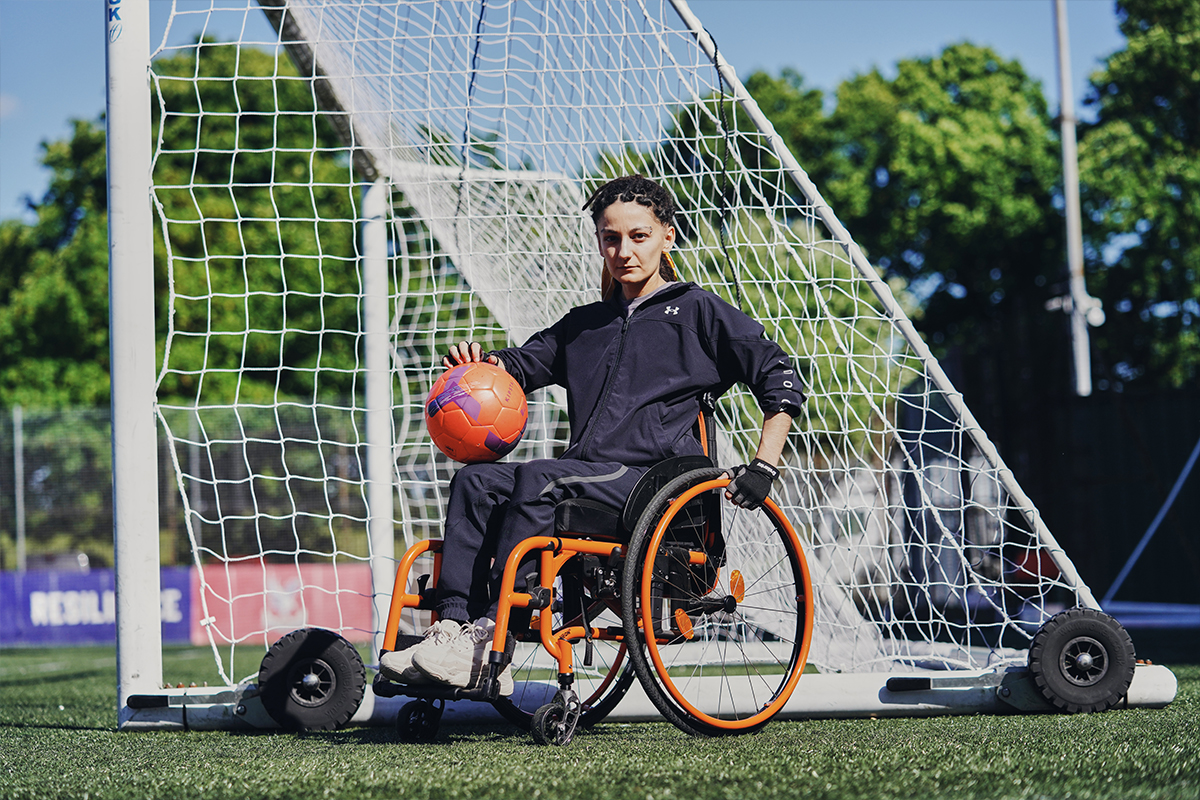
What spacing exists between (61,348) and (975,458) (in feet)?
67.7

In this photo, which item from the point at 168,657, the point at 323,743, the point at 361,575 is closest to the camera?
the point at 323,743

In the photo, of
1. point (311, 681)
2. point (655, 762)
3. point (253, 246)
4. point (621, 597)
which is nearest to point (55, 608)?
point (253, 246)

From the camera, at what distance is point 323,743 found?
3.27 meters

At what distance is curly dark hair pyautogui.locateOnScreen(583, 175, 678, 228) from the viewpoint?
3.47m

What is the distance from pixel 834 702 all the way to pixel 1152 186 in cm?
1828

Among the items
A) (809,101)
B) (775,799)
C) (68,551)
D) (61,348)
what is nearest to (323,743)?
(775,799)

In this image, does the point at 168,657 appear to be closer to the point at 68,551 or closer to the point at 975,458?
the point at 68,551

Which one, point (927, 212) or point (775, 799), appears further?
point (927, 212)

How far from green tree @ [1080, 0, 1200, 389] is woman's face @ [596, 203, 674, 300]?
55.4 ft

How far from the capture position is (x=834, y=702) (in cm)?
369

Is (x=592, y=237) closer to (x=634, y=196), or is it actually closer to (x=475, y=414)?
(x=634, y=196)

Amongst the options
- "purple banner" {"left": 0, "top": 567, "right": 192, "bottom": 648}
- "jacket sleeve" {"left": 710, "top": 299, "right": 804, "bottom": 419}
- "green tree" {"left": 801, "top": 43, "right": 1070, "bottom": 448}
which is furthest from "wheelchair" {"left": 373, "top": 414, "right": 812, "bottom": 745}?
"green tree" {"left": 801, "top": 43, "right": 1070, "bottom": 448}

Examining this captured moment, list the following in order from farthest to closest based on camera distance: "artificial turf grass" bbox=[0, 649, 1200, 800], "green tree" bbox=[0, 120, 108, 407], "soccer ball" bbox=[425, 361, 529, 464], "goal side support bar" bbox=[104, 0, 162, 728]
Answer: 1. "green tree" bbox=[0, 120, 108, 407]
2. "goal side support bar" bbox=[104, 0, 162, 728]
3. "soccer ball" bbox=[425, 361, 529, 464]
4. "artificial turf grass" bbox=[0, 649, 1200, 800]

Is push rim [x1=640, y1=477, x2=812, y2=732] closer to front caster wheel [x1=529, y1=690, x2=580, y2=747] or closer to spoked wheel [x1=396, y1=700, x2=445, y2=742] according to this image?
front caster wheel [x1=529, y1=690, x2=580, y2=747]
